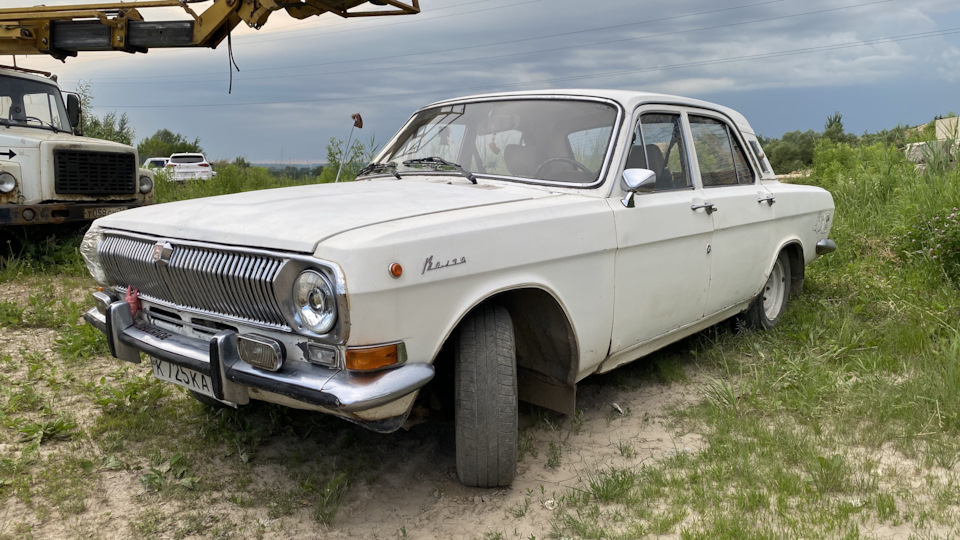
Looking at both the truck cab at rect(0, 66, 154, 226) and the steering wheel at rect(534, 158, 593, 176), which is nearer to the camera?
the steering wheel at rect(534, 158, 593, 176)

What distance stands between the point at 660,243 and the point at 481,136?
117 centimetres

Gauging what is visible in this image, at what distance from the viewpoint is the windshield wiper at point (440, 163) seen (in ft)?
12.9

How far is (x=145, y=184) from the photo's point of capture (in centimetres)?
918

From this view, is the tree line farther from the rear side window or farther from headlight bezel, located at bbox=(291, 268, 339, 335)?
headlight bezel, located at bbox=(291, 268, 339, 335)

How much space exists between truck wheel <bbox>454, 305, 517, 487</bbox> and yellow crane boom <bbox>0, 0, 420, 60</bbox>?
7.90m

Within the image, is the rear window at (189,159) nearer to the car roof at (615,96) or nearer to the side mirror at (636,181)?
the car roof at (615,96)

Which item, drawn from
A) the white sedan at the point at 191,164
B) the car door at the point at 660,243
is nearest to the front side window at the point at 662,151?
the car door at the point at 660,243

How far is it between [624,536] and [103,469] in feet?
7.93

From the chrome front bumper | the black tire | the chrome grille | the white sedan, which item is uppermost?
the chrome grille

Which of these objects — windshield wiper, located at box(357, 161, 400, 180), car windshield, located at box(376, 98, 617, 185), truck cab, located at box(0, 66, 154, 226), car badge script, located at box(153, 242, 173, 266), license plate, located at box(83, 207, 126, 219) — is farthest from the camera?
license plate, located at box(83, 207, 126, 219)

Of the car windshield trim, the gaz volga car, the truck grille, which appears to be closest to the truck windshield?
the truck grille

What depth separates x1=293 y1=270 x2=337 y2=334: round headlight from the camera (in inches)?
103

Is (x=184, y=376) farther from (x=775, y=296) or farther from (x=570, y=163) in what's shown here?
(x=775, y=296)

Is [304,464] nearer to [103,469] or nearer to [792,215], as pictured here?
[103,469]
